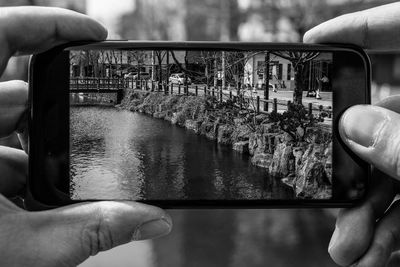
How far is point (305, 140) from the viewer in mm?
887

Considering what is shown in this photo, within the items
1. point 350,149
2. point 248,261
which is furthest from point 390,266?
point 248,261

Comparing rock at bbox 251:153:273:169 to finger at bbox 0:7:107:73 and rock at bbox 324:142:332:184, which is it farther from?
finger at bbox 0:7:107:73

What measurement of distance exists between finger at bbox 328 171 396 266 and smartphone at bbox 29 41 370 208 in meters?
0.03

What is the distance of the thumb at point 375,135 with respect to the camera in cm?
71

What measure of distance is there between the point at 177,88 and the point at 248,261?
18.7 ft

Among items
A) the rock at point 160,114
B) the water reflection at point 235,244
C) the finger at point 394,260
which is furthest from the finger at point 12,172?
the water reflection at point 235,244

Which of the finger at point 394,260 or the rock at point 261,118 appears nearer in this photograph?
the rock at point 261,118

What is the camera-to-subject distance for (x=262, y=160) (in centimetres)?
92

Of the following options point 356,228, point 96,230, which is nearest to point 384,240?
point 356,228

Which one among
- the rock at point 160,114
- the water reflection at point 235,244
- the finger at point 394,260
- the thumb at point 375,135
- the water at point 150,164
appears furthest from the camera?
the water reflection at point 235,244

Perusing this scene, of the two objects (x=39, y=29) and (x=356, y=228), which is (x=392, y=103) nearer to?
(x=356, y=228)

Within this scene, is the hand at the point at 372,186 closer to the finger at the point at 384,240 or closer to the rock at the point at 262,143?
the finger at the point at 384,240

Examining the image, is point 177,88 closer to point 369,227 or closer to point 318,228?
point 369,227

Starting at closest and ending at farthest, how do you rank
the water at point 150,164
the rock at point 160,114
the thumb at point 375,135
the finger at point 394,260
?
the thumb at point 375,135
the water at point 150,164
the rock at point 160,114
the finger at point 394,260
